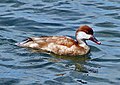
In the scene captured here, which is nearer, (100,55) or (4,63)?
(4,63)

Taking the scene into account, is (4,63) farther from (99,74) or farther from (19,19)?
(19,19)

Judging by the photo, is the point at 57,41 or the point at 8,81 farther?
the point at 57,41

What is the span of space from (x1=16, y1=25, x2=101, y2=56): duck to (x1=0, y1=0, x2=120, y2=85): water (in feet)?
0.85

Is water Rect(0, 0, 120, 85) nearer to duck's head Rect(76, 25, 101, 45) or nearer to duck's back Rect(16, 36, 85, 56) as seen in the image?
duck's back Rect(16, 36, 85, 56)

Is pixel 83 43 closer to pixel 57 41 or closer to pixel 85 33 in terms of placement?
pixel 85 33

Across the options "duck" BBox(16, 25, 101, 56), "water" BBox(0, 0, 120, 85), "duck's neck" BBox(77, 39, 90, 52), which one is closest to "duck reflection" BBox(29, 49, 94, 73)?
"water" BBox(0, 0, 120, 85)

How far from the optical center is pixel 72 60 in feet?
47.3

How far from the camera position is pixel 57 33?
55.2 ft

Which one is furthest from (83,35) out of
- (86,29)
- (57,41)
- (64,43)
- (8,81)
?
(8,81)

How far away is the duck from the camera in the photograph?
48.9 ft

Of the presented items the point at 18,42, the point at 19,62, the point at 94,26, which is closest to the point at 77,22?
the point at 94,26

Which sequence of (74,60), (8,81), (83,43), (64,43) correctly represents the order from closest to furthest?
(8,81)
(74,60)
(64,43)
(83,43)

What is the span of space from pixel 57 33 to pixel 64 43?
74.1 inches

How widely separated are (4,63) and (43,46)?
192 centimetres
